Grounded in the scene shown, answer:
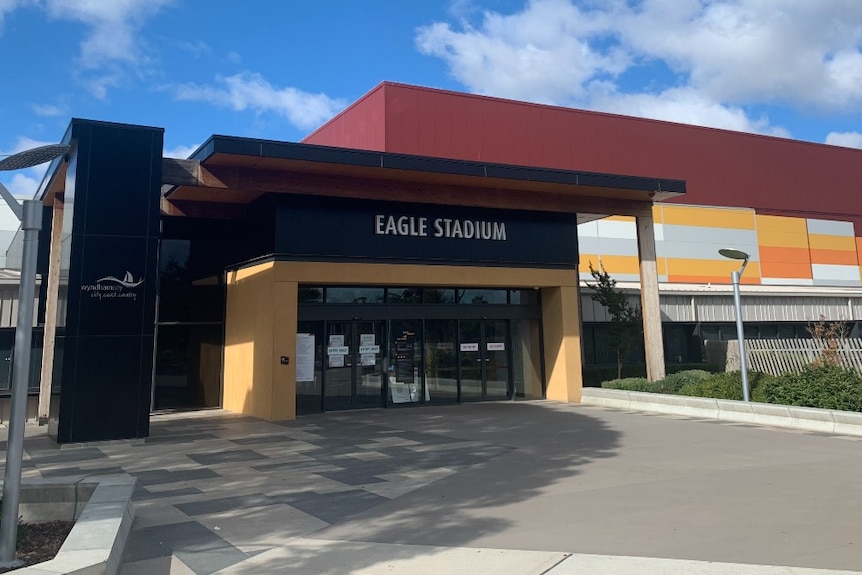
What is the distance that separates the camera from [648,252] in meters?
18.5

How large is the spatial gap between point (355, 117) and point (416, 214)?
16452mm

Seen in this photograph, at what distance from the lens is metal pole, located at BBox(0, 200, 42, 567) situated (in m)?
4.74

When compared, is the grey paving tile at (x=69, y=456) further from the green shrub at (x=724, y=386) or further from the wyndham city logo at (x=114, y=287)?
the green shrub at (x=724, y=386)

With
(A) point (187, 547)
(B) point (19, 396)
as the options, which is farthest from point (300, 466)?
(B) point (19, 396)

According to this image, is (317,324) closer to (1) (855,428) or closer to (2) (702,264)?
(1) (855,428)

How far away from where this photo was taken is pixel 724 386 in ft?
50.2

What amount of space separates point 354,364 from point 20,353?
36.6 feet

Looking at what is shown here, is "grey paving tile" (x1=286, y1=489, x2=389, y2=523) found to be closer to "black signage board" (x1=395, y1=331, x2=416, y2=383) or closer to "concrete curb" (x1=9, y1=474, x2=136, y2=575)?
"concrete curb" (x1=9, y1=474, x2=136, y2=575)

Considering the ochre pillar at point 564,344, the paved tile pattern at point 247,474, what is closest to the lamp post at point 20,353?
the paved tile pattern at point 247,474

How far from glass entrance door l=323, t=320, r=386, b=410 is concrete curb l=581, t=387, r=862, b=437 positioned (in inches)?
240

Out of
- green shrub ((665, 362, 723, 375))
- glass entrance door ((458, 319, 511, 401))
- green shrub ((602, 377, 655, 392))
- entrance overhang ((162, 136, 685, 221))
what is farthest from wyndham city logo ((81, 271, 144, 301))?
green shrub ((665, 362, 723, 375))

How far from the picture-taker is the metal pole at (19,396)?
4742 mm

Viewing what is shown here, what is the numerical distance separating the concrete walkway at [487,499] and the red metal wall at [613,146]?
1915 centimetres

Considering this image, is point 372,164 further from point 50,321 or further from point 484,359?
point 50,321
